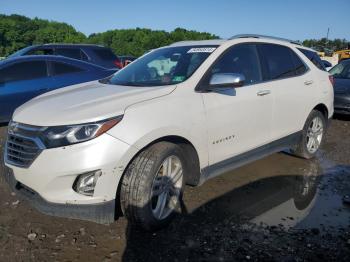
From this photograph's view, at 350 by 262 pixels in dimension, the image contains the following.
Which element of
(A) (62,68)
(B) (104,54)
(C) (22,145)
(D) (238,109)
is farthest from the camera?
(B) (104,54)

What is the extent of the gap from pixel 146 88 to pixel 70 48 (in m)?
7.62

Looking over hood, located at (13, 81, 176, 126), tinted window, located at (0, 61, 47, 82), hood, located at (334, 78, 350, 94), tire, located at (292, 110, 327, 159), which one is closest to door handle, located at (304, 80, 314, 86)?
tire, located at (292, 110, 327, 159)

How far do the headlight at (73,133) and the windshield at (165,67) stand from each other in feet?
3.28

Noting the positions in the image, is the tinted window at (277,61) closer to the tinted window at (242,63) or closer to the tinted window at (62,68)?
the tinted window at (242,63)

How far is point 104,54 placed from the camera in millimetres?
10891

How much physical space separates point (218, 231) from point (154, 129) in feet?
3.72

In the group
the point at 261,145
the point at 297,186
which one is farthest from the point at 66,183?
the point at 297,186

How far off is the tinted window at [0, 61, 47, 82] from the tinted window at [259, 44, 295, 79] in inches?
179

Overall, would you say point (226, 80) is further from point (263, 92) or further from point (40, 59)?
point (40, 59)

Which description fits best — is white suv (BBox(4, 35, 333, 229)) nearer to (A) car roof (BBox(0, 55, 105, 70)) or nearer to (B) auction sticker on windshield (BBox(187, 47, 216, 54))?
(B) auction sticker on windshield (BBox(187, 47, 216, 54))

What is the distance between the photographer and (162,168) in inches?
136

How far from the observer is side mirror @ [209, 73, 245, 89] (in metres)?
3.66

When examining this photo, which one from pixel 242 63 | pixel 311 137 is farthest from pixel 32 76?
pixel 311 137

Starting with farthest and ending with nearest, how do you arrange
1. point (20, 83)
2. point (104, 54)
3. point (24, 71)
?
1. point (104, 54)
2. point (24, 71)
3. point (20, 83)
